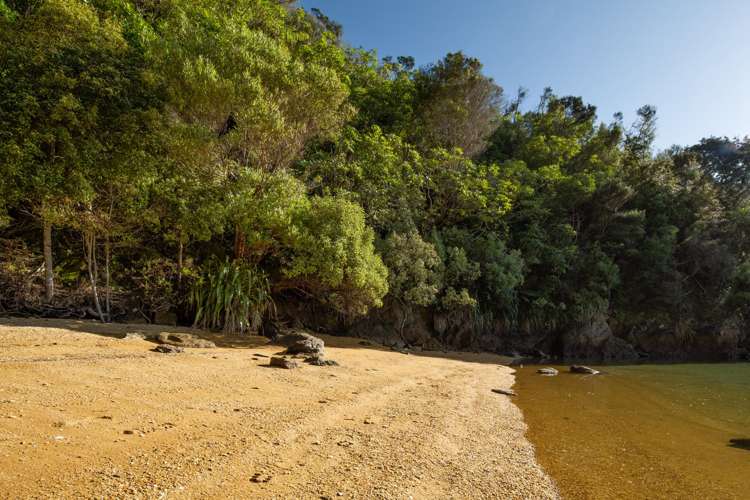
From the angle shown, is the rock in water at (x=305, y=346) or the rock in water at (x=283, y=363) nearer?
the rock in water at (x=283, y=363)

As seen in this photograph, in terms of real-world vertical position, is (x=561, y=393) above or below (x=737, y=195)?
below

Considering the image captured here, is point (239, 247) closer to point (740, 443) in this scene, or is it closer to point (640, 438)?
point (640, 438)

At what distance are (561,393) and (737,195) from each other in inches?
1331

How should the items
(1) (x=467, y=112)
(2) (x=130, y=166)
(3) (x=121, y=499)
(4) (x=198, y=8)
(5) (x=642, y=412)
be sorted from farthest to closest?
(1) (x=467, y=112) → (4) (x=198, y=8) → (2) (x=130, y=166) → (5) (x=642, y=412) → (3) (x=121, y=499)

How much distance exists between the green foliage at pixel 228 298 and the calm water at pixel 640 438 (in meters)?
7.69

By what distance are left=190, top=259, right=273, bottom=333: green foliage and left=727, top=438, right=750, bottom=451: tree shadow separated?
A: 10657 mm

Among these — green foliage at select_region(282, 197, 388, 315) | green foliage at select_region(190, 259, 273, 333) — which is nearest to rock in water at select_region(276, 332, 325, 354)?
green foliage at select_region(282, 197, 388, 315)

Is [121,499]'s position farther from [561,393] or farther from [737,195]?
[737,195]

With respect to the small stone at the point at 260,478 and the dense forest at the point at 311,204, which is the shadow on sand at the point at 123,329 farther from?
the small stone at the point at 260,478

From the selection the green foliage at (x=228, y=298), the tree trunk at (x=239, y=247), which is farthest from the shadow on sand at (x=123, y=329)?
the tree trunk at (x=239, y=247)

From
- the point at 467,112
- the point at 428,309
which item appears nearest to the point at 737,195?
the point at 467,112

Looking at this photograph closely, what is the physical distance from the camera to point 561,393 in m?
8.48

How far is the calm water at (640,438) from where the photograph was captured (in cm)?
391

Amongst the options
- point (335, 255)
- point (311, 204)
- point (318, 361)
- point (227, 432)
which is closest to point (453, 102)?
point (311, 204)
